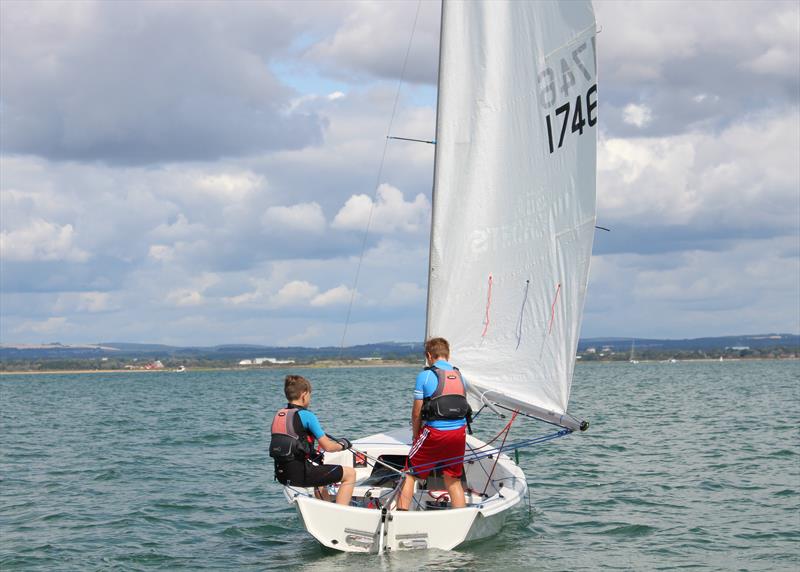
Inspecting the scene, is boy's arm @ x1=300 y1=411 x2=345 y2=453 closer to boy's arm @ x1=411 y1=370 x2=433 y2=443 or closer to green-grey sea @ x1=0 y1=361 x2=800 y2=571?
boy's arm @ x1=411 y1=370 x2=433 y2=443

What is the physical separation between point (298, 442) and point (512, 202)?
159 inches

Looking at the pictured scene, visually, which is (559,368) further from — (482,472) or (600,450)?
(600,450)

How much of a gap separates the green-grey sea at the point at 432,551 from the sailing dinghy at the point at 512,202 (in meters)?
1.34

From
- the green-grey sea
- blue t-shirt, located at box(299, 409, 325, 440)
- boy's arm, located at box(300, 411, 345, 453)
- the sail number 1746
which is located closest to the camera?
boy's arm, located at box(300, 411, 345, 453)

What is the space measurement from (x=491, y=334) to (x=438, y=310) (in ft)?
2.31

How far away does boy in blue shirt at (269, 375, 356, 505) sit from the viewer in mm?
9422

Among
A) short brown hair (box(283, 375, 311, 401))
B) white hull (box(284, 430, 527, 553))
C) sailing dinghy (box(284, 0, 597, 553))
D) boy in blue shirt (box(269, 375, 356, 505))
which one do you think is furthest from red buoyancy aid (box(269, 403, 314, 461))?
sailing dinghy (box(284, 0, 597, 553))

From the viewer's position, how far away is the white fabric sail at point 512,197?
36.6ft

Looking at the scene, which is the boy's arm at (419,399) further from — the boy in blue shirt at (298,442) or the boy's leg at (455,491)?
the boy in blue shirt at (298,442)

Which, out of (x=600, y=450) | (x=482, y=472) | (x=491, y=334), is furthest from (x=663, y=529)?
(x=600, y=450)

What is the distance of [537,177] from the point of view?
1143 cm

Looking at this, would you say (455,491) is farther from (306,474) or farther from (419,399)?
(306,474)

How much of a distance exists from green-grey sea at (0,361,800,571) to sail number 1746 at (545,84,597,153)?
455 cm

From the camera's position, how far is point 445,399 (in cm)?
967
